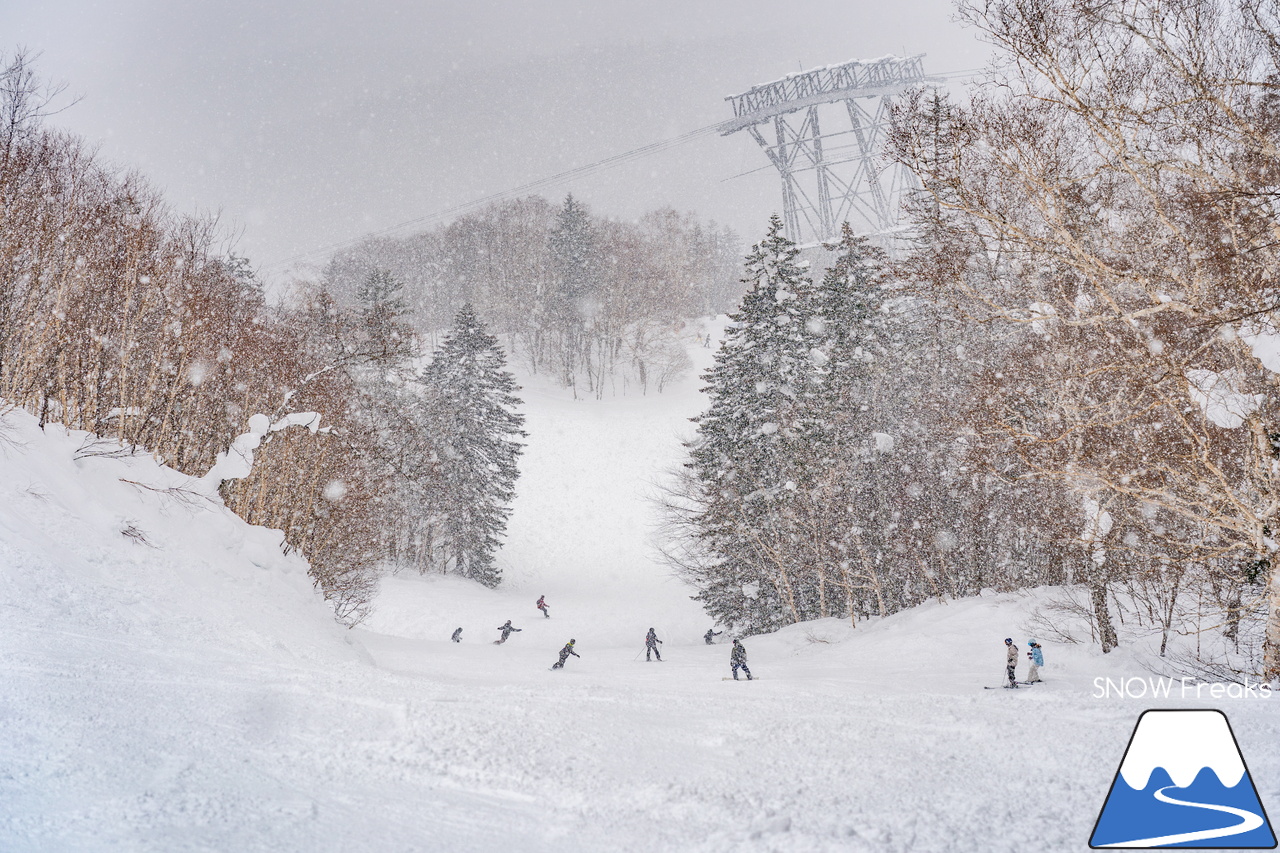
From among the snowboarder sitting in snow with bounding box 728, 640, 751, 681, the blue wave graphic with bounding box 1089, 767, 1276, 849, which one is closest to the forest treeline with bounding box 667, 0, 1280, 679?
the blue wave graphic with bounding box 1089, 767, 1276, 849

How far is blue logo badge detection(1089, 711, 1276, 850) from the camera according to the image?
10.6ft

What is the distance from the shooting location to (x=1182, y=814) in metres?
3.28

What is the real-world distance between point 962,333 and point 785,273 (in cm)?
631

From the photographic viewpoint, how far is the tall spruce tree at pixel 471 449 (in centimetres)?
3017

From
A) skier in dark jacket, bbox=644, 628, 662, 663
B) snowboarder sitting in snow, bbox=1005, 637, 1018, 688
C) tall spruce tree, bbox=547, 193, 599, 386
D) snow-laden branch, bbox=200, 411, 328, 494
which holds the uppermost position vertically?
tall spruce tree, bbox=547, 193, 599, 386

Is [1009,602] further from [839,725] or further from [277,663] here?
[277,663]

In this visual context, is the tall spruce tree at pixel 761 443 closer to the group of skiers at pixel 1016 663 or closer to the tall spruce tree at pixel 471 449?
the group of skiers at pixel 1016 663

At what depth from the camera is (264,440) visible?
42.9 ft

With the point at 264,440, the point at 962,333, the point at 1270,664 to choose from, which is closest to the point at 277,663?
the point at 264,440

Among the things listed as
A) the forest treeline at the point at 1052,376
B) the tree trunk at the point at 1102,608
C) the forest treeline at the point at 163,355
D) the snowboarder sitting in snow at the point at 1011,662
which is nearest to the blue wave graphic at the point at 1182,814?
the forest treeline at the point at 1052,376

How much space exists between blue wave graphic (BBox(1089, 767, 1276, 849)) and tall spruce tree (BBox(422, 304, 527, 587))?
28476 millimetres

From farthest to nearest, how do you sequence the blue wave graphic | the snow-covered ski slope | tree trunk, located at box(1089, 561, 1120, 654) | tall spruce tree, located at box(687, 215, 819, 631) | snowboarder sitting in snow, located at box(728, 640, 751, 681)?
tall spruce tree, located at box(687, 215, 819, 631), snowboarder sitting in snow, located at box(728, 640, 751, 681), tree trunk, located at box(1089, 561, 1120, 654), the snow-covered ski slope, the blue wave graphic

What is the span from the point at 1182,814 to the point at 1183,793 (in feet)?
0.52

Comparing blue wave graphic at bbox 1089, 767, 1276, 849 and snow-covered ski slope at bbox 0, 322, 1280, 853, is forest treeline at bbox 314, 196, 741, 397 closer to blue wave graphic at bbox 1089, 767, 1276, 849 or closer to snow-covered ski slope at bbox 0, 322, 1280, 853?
snow-covered ski slope at bbox 0, 322, 1280, 853
